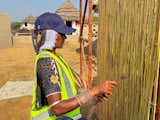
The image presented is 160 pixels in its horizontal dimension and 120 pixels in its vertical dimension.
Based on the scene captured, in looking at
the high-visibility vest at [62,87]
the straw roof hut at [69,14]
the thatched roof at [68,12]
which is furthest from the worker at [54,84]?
the thatched roof at [68,12]

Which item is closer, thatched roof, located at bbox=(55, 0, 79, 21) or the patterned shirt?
the patterned shirt

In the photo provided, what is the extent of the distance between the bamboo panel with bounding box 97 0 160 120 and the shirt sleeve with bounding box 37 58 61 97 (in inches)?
35.9

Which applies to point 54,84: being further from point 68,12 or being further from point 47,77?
point 68,12

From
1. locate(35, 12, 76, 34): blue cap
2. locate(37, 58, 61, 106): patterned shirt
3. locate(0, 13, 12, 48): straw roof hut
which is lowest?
locate(0, 13, 12, 48): straw roof hut

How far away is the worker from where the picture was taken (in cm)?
237

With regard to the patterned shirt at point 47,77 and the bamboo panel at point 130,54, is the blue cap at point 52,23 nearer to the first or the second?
the patterned shirt at point 47,77

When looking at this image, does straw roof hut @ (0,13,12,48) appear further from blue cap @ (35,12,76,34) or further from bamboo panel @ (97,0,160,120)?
blue cap @ (35,12,76,34)

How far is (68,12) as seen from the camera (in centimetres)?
3984

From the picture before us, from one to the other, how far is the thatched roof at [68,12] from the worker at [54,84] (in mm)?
36564

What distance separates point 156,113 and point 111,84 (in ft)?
2.17

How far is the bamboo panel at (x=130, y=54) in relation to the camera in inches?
113

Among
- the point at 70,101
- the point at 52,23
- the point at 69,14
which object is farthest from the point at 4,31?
the point at 70,101

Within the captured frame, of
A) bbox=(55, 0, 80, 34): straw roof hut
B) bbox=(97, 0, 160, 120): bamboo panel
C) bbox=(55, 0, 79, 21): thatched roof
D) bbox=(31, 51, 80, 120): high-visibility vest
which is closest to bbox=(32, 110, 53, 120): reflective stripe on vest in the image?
bbox=(31, 51, 80, 120): high-visibility vest

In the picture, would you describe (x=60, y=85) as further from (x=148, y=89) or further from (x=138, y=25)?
(x=138, y=25)
